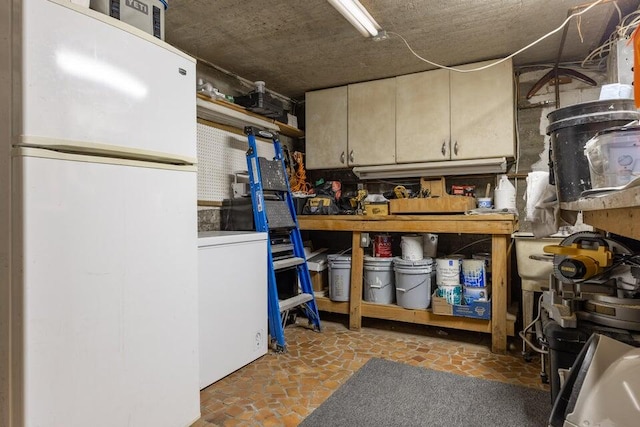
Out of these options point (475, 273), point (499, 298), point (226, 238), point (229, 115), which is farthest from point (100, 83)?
point (499, 298)

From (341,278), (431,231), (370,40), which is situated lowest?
(341,278)

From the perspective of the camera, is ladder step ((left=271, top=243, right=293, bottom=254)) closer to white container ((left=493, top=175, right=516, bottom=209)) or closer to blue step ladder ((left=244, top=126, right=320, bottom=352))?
blue step ladder ((left=244, top=126, right=320, bottom=352))

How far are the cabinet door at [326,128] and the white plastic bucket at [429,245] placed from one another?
991mm

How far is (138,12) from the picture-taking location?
1.44 m

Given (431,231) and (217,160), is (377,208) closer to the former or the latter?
(431,231)

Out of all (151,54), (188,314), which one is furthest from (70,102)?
(188,314)

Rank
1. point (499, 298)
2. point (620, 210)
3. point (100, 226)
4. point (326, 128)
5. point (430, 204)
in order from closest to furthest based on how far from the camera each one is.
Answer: point (620, 210)
point (100, 226)
point (499, 298)
point (430, 204)
point (326, 128)

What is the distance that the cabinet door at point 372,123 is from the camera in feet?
10.1

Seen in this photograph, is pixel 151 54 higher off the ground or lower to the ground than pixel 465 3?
lower

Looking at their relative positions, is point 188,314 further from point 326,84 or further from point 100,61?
point 326,84

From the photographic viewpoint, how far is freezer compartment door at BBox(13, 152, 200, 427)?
3.53ft

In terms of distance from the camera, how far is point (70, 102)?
Answer: 3.78ft

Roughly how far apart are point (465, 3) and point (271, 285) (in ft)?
7.06

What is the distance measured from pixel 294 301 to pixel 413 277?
933 millimetres
